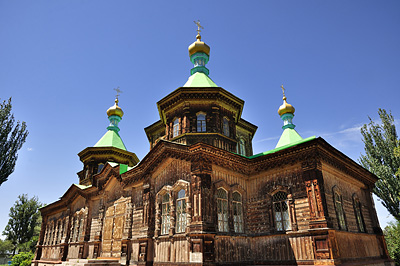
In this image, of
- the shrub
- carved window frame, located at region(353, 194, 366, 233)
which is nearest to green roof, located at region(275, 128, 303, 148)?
carved window frame, located at region(353, 194, 366, 233)

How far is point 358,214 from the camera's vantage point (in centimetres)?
1348

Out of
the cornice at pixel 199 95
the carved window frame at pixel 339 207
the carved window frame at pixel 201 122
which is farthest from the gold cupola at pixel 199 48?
the carved window frame at pixel 339 207

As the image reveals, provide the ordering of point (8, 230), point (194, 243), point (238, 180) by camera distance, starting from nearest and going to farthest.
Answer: point (194, 243), point (238, 180), point (8, 230)

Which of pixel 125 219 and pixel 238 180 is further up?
pixel 238 180

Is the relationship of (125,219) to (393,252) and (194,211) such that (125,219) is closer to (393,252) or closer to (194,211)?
(194,211)

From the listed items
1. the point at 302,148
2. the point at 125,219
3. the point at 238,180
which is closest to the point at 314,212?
the point at 302,148

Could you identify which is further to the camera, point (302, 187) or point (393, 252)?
point (393, 252)

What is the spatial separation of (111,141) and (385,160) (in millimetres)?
22429

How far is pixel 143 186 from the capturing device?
13.6 meters

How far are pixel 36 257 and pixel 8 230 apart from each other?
16056 mm

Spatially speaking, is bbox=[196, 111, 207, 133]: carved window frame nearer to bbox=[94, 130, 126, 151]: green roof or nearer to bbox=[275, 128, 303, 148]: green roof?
bbox=[275, 128, 303, 148]: green roof

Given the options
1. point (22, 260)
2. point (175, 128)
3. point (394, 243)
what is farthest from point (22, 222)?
point (394, 243)

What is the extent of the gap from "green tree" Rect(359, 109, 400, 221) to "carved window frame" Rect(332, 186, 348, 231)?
9.79 metres

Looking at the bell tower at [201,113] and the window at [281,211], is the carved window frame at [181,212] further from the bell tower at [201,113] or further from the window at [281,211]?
the window at [281,211]
